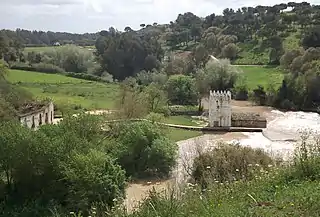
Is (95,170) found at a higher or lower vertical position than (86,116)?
lower

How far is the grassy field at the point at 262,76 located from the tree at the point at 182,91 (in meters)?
7.00

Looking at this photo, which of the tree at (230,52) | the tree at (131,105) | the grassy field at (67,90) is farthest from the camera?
the tree at (230,52)

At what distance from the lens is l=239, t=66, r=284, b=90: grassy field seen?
2069 inches

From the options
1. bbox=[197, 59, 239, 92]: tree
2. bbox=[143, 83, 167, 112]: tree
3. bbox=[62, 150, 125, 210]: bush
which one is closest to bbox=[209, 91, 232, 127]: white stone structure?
bbox=[143, 83, 167, 112]: tree

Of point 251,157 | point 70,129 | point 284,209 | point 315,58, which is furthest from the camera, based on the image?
point 315,58

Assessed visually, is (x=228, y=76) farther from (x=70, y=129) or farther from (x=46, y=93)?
(x=70, y=129)

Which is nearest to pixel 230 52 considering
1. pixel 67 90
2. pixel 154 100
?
pixel 67 90

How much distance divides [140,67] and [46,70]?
14882mm

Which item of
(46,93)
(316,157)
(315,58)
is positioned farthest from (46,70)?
(316,157)

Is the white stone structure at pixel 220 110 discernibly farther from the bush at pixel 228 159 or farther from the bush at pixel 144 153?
the bush at pixel 228 159

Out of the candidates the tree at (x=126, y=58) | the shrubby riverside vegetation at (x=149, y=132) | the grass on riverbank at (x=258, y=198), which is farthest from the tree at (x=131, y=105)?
the tree at (x=126, y=58)

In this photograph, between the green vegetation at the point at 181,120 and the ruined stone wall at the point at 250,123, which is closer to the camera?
the ruined stone wall at the point at 250,123

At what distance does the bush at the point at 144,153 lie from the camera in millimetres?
23734

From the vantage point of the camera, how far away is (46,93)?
152 feet
